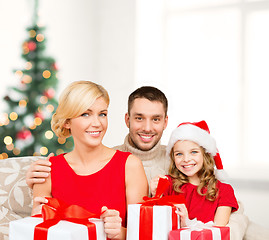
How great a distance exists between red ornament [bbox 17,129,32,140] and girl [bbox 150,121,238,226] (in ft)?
7.29

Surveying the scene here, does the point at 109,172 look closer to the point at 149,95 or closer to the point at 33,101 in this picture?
the point at 149,95

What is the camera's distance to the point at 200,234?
3.93ft

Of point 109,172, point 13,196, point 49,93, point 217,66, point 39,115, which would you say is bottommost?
point 13,196

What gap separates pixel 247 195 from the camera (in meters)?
3.96

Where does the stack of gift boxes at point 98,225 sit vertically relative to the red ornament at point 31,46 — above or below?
below

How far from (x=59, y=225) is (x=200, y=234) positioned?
455mm

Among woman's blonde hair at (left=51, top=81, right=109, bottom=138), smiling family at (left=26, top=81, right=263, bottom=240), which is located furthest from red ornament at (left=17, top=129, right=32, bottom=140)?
woman's blonde hair at (left=51, top=81, right=109, bottom=138)

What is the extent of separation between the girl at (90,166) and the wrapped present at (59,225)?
248 mm

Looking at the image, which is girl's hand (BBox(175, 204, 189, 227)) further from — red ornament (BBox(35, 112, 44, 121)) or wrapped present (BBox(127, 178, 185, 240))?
red ornament (BBox(35, 112, 44, 121))

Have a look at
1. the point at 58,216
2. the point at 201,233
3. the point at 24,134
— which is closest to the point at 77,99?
the point at 58,216

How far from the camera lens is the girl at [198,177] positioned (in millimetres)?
1666

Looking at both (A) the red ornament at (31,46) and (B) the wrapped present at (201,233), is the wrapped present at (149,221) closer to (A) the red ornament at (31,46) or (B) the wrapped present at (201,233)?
(B) the wrapped present at (201,233)

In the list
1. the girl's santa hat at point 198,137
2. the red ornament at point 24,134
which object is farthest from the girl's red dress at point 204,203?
the red ornament at point 24,134

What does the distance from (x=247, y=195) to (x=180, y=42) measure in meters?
1.95
